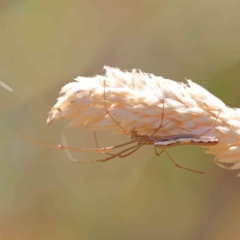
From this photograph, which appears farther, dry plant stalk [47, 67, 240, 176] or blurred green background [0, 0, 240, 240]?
blurred green background [0, 0, 240, 240]

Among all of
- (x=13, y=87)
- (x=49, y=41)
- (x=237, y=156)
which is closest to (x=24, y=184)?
(x=13, y=87)

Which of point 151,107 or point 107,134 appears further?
point 107,134

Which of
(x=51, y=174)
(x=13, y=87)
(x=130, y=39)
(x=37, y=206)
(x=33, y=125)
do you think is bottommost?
(x=37, y=206)

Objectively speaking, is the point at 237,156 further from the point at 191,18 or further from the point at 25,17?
the point at 25,17

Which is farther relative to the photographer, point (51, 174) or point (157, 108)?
point (51, 174)

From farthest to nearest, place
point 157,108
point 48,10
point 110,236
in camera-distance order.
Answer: point 48,10 < point 110,236 < point 157,108
